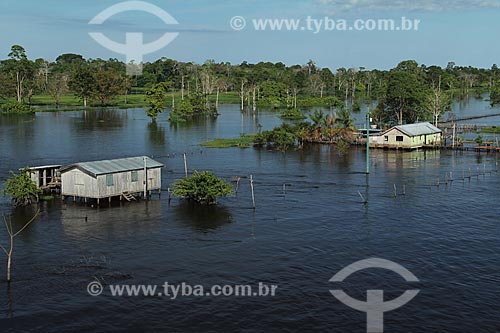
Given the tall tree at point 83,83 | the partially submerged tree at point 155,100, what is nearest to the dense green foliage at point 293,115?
the partially submerged tree at point 155,100

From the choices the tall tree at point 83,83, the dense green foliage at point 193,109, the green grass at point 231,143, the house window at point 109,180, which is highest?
the tall tree at point 83,83

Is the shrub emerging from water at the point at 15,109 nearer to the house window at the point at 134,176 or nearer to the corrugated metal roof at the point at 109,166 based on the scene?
the corrugated metal roof at the point at 109,166

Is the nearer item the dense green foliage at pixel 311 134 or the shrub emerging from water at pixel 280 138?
the shrub emerging from water at pixel 280 138

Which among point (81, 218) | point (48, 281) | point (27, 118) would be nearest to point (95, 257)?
point (48, 281)

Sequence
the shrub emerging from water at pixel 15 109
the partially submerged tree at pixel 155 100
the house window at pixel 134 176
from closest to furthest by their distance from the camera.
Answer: the house window at pixel 134 176, the partially submerged tree at pixel 155 100, the shrub emerging from water at pixel 15 109

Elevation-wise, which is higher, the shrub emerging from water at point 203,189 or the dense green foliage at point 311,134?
the dense green foliage at point 311,134

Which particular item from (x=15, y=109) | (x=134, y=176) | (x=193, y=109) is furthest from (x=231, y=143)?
(x=15, y=109)
